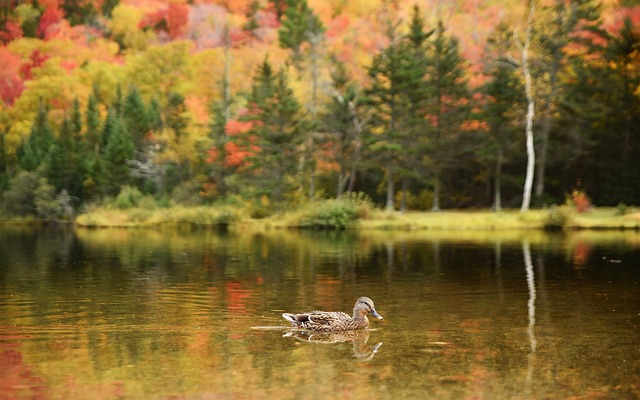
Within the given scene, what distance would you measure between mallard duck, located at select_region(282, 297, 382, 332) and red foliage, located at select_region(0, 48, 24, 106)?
→ 9480 cm

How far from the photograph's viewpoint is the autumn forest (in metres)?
61.5

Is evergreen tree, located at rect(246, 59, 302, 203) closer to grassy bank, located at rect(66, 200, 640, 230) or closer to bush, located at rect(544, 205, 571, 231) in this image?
grassy bank, located at rect(66, 200, 640, 230)

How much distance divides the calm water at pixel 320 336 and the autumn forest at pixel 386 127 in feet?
92.8

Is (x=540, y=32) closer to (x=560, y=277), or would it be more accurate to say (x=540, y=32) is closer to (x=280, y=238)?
(x=280, y=238)

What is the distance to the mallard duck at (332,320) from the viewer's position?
52.5 ft

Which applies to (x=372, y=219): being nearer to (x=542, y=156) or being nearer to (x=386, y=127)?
(x=386, y=127)

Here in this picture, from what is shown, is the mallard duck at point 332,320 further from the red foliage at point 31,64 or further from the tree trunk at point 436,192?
the red foliage at point 31,64

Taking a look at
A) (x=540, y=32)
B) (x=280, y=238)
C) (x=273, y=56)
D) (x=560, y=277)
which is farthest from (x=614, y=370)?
(x=273, y=56)

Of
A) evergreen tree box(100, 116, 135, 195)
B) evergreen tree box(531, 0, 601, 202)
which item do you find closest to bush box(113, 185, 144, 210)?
evergreen tree box(100, 116, 135, 195)

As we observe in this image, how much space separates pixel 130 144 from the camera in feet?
253

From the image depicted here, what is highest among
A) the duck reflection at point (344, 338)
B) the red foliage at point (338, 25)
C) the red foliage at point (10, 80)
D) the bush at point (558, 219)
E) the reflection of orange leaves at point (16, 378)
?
the red foliage at point (338, 25)

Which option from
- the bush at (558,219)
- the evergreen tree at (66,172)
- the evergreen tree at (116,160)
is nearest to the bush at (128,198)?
the evergreen tree at (116,160)

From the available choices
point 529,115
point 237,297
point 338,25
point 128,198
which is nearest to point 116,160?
point 128,198

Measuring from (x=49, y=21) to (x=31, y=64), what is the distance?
11.2 meters
